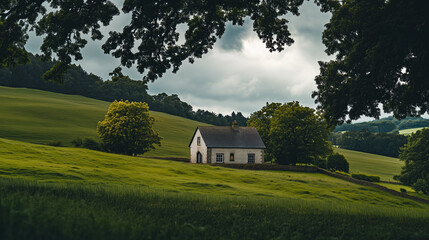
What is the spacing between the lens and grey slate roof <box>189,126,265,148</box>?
234 ft

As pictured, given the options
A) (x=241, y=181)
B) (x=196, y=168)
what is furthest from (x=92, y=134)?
(x=241, y=181)

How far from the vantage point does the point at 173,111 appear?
18925 cm

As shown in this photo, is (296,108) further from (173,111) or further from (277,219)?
(173,111)

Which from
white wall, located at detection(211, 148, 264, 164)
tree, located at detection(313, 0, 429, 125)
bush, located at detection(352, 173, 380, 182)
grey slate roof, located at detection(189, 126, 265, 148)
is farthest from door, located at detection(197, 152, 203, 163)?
tree, located at detection(313, 0, 429, 125)

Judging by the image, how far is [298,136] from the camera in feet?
232

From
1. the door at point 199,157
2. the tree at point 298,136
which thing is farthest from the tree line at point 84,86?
the tree at point 298,136

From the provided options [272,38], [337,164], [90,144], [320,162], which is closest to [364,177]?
[337,164]

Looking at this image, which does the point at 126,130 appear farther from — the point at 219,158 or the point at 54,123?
the point at 54,123

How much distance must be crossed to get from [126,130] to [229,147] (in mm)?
21296

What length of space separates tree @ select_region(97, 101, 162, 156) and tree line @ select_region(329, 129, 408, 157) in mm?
127370

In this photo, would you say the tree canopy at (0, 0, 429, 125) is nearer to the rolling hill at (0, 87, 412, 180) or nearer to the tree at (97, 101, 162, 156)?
the tree at (97, 101, 162, 156)

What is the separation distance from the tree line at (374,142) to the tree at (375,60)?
150 m

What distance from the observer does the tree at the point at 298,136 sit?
70625 millimetres

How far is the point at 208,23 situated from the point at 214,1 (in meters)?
2.58
